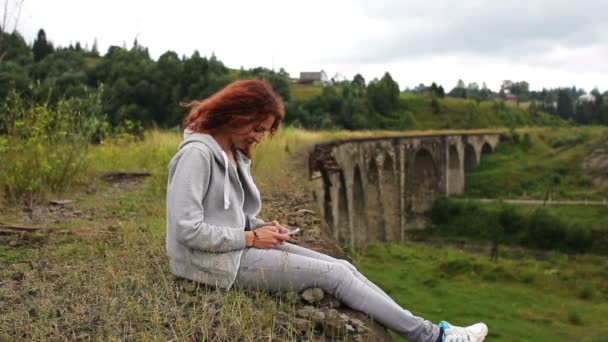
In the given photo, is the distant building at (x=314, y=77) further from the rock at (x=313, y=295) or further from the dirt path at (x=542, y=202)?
the rock at (x=313, y=295)

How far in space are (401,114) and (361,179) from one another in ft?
90.3

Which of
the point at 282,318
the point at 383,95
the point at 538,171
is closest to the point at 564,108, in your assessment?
the point at 383,95

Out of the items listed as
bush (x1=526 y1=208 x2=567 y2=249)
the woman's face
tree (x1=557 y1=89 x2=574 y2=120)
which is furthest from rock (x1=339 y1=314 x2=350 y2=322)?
tree (x1=557 y1=89 x2=574 y2=120)

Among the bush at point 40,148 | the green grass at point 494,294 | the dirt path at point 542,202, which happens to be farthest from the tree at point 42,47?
the dirt path at point 542,202

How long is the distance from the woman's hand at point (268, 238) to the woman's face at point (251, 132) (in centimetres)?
42

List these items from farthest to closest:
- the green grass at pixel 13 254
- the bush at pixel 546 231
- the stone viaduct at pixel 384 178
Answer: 1. the bush at pixel 546 231
2. the stone viaduct at pixel 384 178
3. the green grass at pixel 13 254

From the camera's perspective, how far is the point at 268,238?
2.70 metres

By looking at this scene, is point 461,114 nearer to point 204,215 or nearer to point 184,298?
point 204,215

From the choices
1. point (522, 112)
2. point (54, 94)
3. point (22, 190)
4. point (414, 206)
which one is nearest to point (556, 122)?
point (522, 112)

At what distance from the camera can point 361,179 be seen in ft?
72.6

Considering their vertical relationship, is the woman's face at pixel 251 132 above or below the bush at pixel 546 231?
above

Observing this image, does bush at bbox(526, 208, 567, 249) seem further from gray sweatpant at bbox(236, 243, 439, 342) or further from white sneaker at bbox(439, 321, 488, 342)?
gray sweatpant at bbox(236, 243, 439, 342)

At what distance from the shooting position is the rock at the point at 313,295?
267cm

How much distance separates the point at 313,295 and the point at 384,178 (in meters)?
23.5
